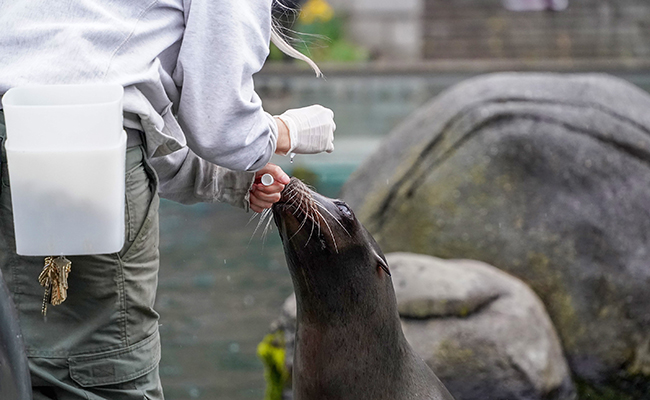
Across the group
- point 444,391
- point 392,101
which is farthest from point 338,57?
point 444,391

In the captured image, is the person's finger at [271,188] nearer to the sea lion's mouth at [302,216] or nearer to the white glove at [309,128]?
the sea lion's mouth at [302,216]

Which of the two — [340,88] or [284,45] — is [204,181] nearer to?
[284,45]

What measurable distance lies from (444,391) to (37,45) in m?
1.72

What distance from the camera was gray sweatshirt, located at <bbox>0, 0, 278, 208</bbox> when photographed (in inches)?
72.0

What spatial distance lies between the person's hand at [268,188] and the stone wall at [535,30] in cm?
1592

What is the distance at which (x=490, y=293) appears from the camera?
14.5ft

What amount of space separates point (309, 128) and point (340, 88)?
1225 centimetres

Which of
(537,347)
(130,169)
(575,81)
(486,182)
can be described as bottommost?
(537,347)

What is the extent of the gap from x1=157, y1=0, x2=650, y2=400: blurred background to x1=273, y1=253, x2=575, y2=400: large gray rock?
94 cm

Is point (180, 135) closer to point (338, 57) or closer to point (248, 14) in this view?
point (248, 14)

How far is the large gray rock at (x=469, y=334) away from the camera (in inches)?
163

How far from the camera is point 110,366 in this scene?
1.99 meters

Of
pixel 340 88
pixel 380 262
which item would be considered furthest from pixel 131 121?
pixel 340 88

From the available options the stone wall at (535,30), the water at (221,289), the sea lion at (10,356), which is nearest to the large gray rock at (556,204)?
the water at (221,289)
